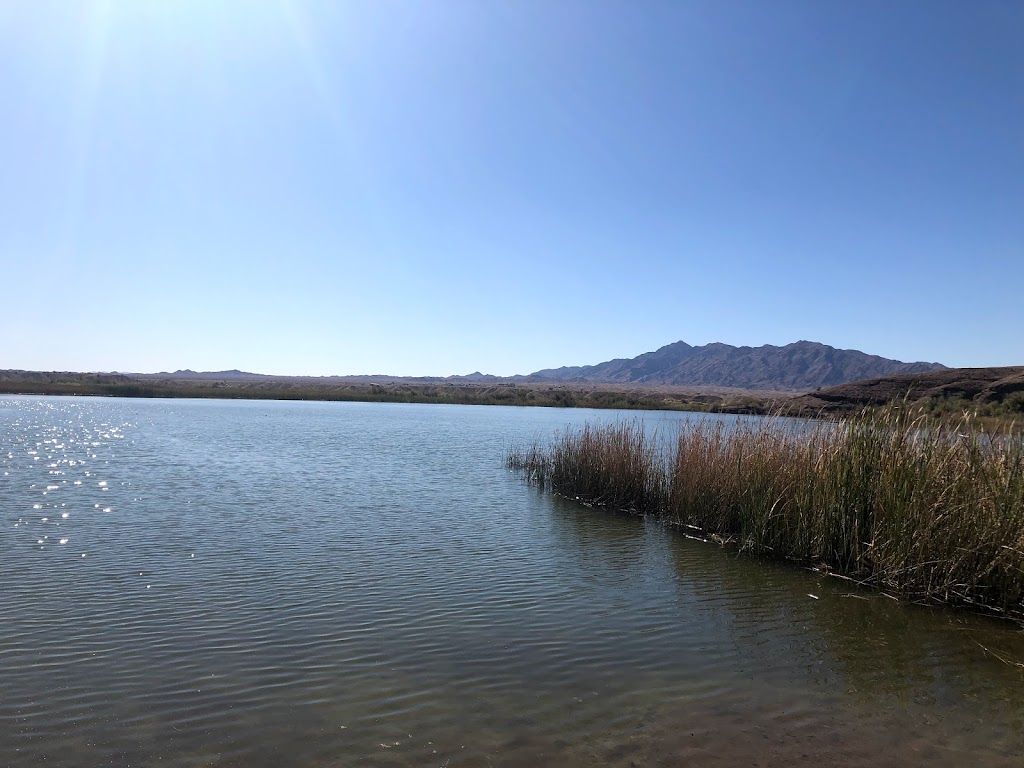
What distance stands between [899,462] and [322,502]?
9.87 meters

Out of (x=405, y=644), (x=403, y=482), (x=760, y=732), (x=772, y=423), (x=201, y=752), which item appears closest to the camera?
(x=201, y=752)

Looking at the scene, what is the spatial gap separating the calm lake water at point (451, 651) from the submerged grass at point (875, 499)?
0.47 m

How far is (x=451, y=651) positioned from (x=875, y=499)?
574 cm

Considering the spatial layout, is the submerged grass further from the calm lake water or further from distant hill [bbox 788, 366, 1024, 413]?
distant hill [bbox 788, 366, 1024, 413]

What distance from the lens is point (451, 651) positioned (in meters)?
5.83

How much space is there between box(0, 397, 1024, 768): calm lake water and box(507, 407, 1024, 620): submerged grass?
47 cm

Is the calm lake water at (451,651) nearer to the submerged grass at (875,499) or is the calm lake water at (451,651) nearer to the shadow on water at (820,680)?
the shadow on water at (820,680)

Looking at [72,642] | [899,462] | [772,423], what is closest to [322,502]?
[72,642]

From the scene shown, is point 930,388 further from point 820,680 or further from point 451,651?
point 451,651

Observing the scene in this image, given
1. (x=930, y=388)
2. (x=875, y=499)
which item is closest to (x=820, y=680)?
(x=875, y=499)

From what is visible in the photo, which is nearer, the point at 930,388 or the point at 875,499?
the point at 875,499

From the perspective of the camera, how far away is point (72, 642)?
5711 millimetres

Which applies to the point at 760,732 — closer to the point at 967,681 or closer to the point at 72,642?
the point at 967,681

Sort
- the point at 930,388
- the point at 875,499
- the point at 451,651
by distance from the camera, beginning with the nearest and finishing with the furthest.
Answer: the point at 451,651, the point at 875,499, the point at 930,388
